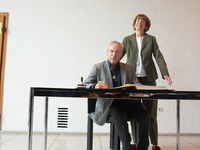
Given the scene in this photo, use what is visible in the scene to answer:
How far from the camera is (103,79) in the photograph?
1911 millimetres

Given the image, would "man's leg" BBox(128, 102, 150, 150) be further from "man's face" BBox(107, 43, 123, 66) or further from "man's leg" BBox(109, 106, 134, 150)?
"man's face" BBox(107, 43, 123, 66)

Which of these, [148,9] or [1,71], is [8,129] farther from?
[148,9]

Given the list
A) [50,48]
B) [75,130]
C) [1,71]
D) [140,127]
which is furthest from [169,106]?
[1,71]

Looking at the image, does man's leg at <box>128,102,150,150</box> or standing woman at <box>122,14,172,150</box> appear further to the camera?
standing woman at <box>122,14,172,150</box>

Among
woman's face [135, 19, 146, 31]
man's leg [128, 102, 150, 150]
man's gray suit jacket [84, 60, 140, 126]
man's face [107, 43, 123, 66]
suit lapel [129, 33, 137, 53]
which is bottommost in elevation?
man's leg [128, 102, 150, 150]

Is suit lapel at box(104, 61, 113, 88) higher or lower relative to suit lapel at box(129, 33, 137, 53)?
lower

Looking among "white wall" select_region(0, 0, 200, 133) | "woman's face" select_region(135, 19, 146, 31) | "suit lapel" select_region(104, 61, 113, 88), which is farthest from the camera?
"white wall" select_region(0, 0, 200, 133)

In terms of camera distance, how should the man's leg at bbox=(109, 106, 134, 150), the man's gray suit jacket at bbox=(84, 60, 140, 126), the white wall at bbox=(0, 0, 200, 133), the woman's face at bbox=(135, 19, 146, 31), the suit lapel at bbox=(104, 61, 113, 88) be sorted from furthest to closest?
the white wall at bbox=(0, 0, 200, 133) → the woman's face at bbox=(135, 19, 146, 31) → the suit lapel at bbox=(104, 61, 113, 88) → the man's gray suit jacket at bbox=(84, 60, 140, 126) → the man's leg at bbox=(109, 106, 134, 150)

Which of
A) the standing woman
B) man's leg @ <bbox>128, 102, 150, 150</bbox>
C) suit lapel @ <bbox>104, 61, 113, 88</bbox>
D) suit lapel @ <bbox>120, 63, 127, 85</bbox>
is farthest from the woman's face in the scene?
man's leg @ <bbox>128, 102, 150, 150</bbox>

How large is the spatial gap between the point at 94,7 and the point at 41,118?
2.10 meters

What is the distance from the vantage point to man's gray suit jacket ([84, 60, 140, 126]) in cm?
173

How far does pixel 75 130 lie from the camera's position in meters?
3.40

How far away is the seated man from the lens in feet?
5.30

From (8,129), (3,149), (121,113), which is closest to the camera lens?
(121,113)
